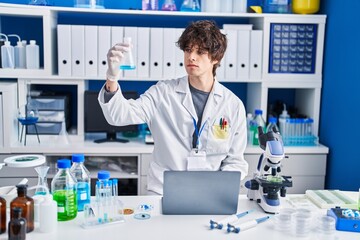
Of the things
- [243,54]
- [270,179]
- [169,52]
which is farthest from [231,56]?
[270,179]

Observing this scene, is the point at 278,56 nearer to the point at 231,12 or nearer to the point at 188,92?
the point at 231,12

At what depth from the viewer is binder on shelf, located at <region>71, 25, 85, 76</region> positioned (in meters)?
2.98

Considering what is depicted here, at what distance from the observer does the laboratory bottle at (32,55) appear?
3.01m

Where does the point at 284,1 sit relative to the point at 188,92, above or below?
above

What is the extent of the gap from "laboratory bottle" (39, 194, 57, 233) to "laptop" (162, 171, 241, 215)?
1.28ft

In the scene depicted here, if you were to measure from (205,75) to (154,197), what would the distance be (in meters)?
0.63

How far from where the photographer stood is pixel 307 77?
10.5 ft

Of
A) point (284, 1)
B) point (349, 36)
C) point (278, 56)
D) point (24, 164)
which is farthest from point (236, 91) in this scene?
point (24, 164)

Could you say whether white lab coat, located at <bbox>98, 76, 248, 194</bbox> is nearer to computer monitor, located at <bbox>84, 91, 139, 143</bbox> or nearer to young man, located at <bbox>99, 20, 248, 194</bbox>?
young man, located at <bbox>99, 20, 248, 194</bbox>

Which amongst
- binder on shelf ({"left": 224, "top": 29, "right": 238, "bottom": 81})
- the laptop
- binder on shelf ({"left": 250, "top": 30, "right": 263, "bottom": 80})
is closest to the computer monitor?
binder on shelf ({"left": 224, "top": 29, "right": 238, "bottom": 81})

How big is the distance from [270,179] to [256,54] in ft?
5.01

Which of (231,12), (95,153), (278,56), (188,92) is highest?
(231,12)

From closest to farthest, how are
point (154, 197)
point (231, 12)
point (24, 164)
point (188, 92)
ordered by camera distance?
point (24, 164) < point (154, 197) < point (188, 92) < point (231, 12)

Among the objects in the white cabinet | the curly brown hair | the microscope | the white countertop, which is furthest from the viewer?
the white cabinet
